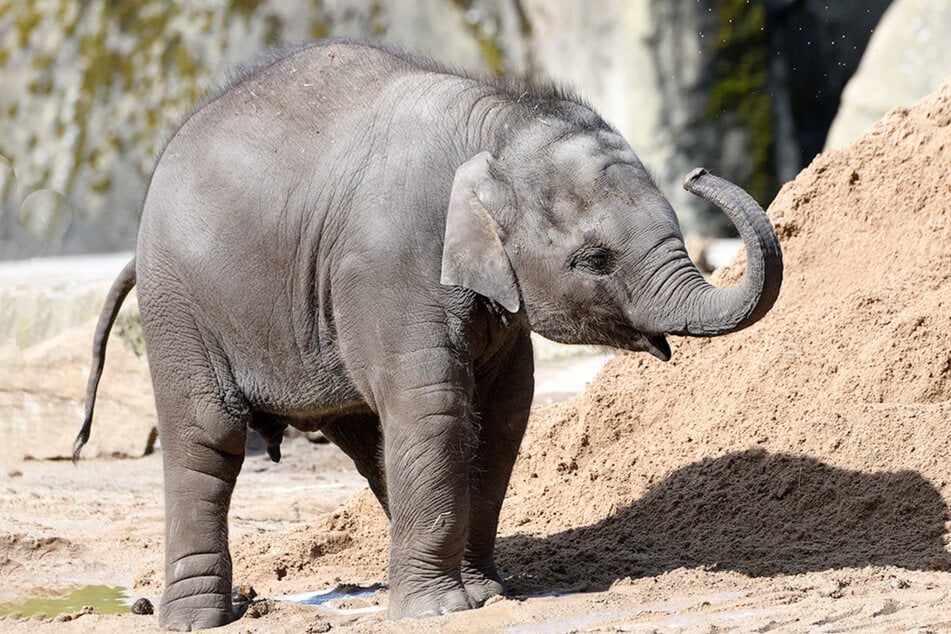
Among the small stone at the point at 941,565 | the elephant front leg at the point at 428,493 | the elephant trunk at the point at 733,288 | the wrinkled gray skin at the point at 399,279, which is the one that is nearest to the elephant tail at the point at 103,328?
the wrinkled gray skin at the point at 399,279

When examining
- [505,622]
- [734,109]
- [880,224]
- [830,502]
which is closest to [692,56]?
[734,109]

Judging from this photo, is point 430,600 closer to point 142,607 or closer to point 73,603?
point 142,607

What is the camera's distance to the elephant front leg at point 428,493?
219 inches

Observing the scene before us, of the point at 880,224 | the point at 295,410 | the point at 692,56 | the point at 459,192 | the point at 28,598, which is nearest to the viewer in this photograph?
the point at 459,192

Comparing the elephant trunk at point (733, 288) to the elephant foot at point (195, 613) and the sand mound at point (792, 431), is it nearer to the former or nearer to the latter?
the sand mound at point (792, 431)

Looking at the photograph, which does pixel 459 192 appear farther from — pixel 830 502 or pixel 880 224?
pixel 880 224

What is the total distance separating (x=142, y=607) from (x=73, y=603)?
0.73 m

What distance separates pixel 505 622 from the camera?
5.60 m

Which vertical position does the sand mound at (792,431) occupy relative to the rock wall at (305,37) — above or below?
below

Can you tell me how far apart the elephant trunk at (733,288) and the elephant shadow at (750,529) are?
130 centimetres

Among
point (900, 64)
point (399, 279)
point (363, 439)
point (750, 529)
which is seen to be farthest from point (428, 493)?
point (900, 64)

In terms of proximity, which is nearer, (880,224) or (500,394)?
(500,394)

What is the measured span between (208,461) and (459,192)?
173 cm

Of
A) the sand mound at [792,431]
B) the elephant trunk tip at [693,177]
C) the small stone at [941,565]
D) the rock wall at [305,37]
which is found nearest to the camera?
the elephant trunk tip at [693,177]
